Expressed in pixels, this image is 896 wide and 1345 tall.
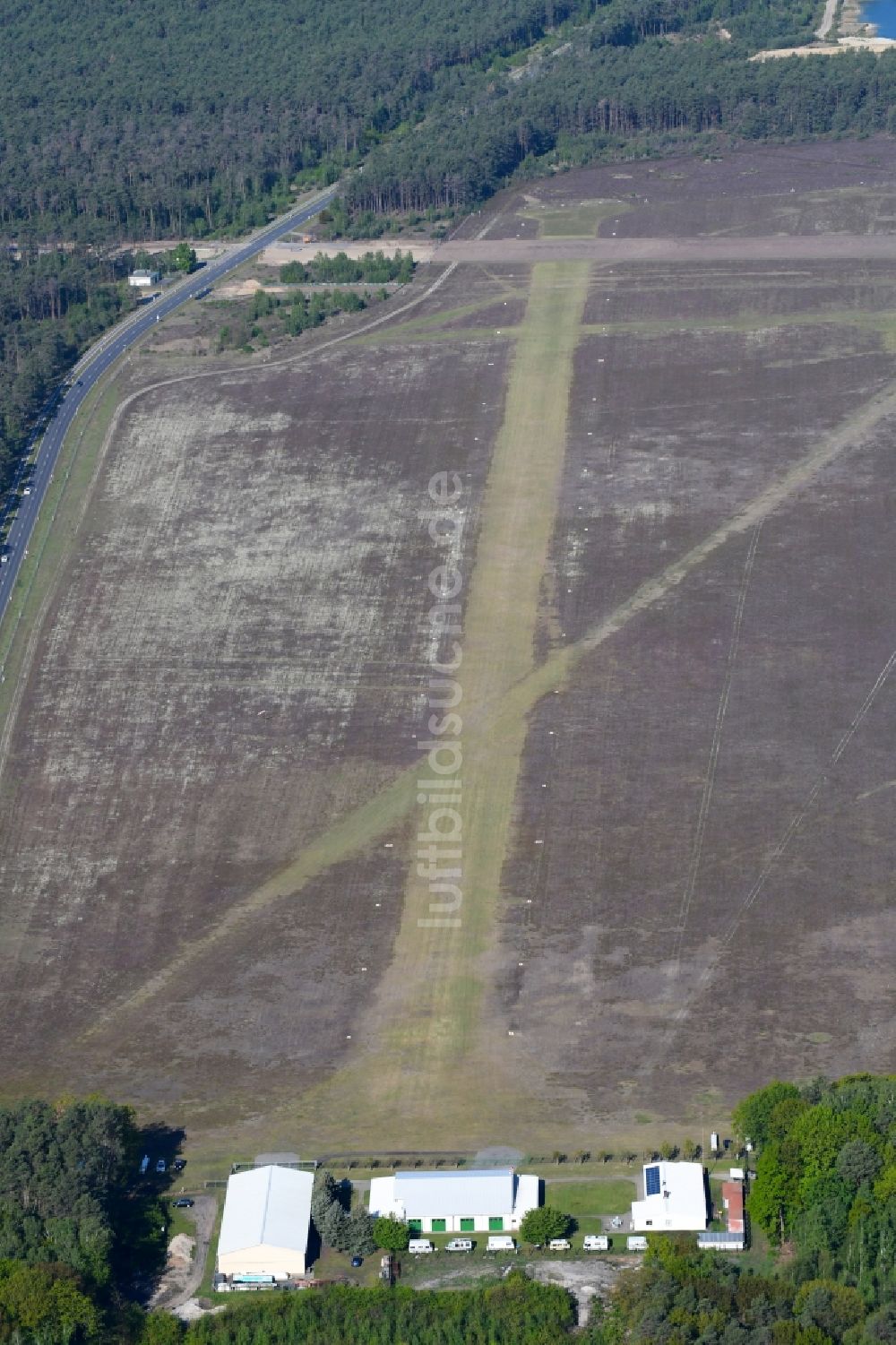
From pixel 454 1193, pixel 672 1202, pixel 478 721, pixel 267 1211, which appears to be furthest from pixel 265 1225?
pixel 478 721

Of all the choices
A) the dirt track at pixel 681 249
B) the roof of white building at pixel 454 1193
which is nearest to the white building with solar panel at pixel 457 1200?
the roof of white building at pixel 454 1193

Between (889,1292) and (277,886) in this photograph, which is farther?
(277,886)

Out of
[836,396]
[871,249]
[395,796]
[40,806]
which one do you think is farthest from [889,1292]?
[871,249]

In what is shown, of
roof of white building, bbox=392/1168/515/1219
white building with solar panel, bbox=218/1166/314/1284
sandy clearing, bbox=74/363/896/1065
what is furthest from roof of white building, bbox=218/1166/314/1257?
sandy clearing, bbox=74/363/896/1065

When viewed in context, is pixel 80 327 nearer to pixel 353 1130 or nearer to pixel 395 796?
pixel 395 796

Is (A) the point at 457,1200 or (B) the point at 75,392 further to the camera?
(B) the point at 75,392

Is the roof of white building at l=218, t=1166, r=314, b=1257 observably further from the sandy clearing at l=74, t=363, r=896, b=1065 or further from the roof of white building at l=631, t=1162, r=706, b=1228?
the roof of white building at l=631, t=1162, r=706, b=1228

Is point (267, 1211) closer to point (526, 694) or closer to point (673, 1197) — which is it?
point (673, 1197)
